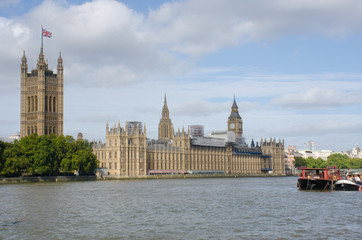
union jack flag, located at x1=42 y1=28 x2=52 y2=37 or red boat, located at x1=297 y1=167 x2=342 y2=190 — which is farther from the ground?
union jack flag, located at x1=42 y1=28 x2=52 y2=37

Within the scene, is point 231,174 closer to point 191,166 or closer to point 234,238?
point 191,166

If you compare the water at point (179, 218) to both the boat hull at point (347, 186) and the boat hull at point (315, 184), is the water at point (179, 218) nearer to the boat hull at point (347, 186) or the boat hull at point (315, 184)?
the boat hull at point (315, 184)

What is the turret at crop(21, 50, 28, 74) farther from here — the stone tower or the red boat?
the red boat

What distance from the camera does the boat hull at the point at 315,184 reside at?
272 feet

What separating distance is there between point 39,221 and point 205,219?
552 inches

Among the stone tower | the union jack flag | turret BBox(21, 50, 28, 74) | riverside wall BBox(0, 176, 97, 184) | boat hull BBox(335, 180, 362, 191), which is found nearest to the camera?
boat hull BBox(335, 180, 362, 191)

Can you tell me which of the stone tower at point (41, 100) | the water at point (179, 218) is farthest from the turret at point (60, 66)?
the water at point (179, 218)

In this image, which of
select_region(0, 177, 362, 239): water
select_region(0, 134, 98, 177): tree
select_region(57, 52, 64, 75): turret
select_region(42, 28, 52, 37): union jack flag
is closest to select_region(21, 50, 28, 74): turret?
select_region(57, 52, 64, 75): turret

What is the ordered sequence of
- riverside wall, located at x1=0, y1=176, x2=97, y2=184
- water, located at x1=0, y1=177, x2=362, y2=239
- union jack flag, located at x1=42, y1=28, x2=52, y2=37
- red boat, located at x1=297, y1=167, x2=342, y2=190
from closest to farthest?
water, located at x1=0, y1=177, x2=362, y2=239 < red boat, located at x1=297, y1=167, x2=342, y2=190 < riverside wall, located at x1=0, y1=176, x2=97, y2=184 < union jack flag, located at x1=42, y1=28, x2=52, y2=37

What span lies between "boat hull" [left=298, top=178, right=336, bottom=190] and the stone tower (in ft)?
320

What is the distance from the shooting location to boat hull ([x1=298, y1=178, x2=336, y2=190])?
8281cm

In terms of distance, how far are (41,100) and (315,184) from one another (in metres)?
105

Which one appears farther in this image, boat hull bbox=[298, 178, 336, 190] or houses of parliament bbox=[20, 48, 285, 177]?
houses of parliament bbox=[20, 48, 285, 177]

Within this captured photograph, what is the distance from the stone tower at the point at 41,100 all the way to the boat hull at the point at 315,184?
320 feet
